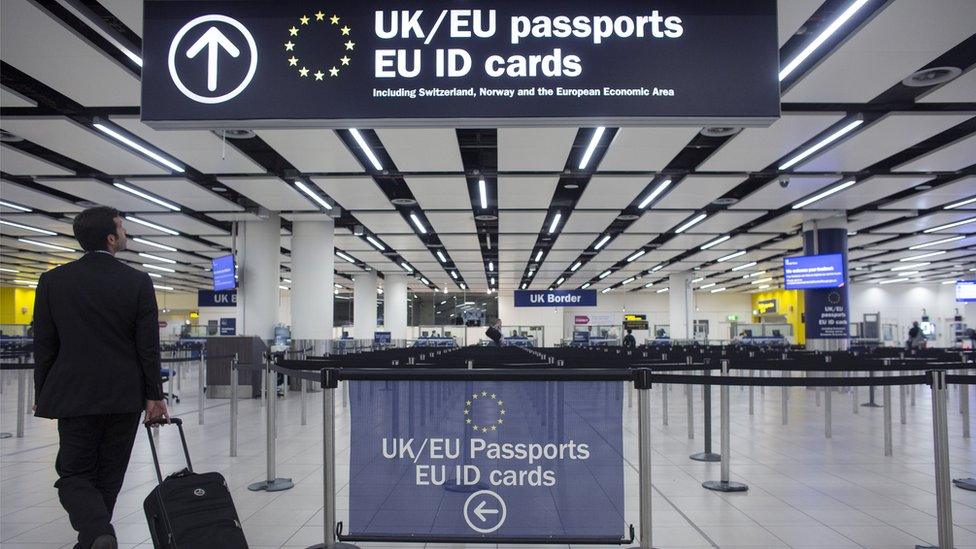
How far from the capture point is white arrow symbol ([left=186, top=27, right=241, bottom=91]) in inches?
140

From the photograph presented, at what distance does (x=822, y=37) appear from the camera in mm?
5816

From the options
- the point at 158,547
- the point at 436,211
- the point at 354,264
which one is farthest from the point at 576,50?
→ the point at 354,264

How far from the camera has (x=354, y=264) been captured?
83.5ft

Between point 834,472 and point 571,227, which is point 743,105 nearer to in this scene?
point 834,472

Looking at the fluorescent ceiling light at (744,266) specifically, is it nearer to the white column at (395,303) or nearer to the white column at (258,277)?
the white column at (395,303)

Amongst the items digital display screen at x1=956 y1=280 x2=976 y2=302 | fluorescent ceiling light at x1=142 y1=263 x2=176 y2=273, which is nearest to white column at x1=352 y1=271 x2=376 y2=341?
fluorescent ceiling light at x1=142 y1=263 x2=176 y2=273

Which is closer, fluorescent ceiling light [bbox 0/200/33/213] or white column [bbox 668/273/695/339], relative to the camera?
fluorescent ceiling light [bbox 0/200/33/213]

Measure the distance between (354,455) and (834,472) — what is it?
15.9 ft

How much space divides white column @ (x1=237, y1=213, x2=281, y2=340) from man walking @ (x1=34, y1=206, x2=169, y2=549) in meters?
11.6

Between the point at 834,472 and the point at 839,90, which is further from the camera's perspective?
the point at 839,90

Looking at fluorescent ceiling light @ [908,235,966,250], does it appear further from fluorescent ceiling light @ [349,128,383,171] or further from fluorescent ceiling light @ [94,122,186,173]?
fluorescent ceiling light @ [94,122,186,173]

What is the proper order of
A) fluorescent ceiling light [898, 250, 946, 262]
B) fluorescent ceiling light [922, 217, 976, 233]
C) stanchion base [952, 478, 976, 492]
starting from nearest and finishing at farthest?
stanchion base [952, 478, 976, 492] → fluorescent ceiling light [922, 217, 976, 233] → fluorescent ceiling light [898, 250, 946, 262]

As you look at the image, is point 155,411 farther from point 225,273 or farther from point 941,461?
point 225,273

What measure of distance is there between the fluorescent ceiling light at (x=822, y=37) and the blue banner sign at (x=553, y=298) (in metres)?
21.4
